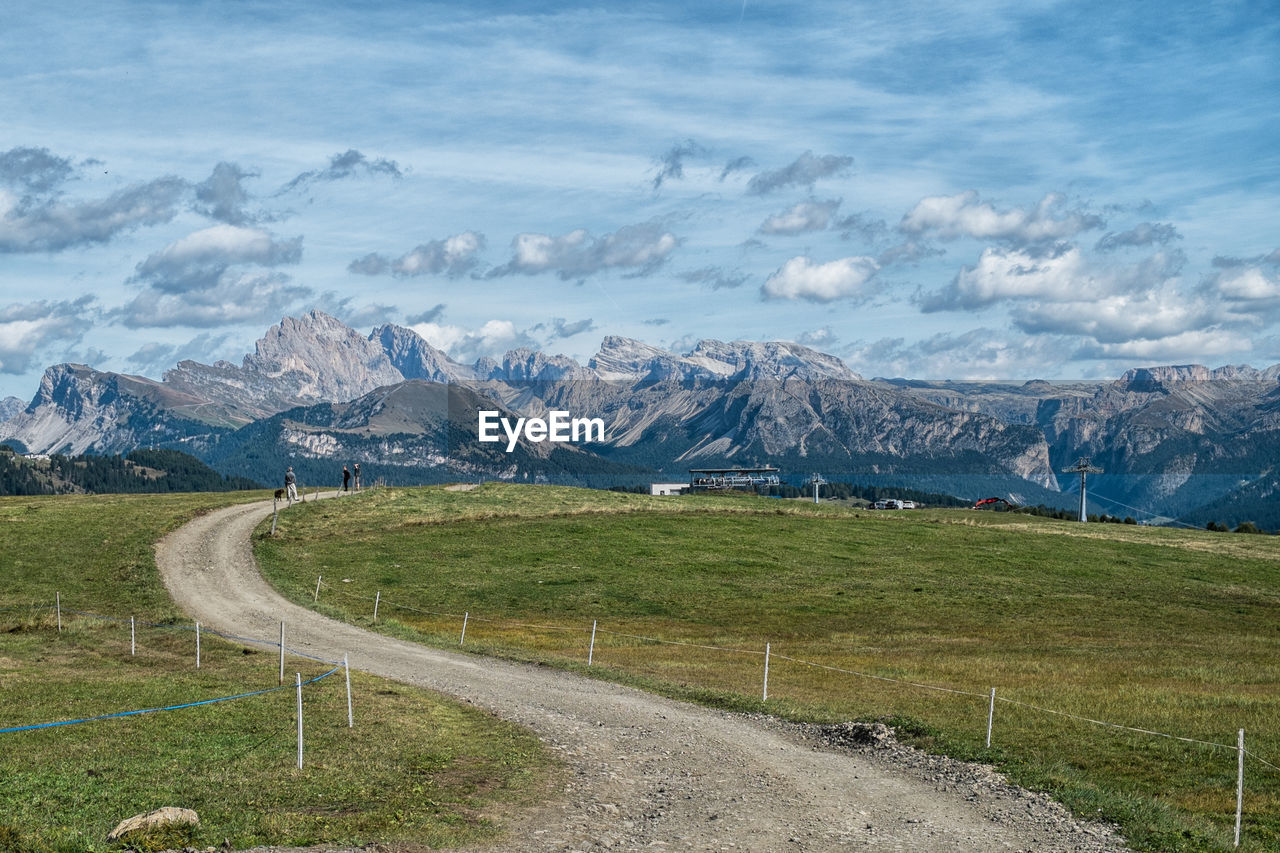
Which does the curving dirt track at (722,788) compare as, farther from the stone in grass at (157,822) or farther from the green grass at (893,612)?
the stone in grass at (157,822)

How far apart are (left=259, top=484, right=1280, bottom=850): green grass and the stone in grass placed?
19.4 meters

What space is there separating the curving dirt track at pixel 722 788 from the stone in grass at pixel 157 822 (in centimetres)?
594

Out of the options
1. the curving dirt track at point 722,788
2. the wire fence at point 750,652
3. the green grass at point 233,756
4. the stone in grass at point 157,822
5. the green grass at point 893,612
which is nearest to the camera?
the stone in grass at point 157,822

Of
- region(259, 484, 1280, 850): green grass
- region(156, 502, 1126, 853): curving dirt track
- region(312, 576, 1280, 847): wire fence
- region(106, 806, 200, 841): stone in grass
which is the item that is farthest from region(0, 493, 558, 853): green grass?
region(312, 576, 1280, 847): wire fence

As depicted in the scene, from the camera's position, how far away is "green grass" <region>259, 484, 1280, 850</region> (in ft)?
109

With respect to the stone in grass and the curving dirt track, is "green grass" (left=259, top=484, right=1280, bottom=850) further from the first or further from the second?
the stone in grass

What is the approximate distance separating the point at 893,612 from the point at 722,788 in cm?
4862

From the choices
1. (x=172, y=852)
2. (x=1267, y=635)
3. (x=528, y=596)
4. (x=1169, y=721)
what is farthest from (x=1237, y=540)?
(x=172, y=852)

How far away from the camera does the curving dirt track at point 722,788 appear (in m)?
22.3

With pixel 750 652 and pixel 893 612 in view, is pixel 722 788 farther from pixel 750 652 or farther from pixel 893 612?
pixel 893 612

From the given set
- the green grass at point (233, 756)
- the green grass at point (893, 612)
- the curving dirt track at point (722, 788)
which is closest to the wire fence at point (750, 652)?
the green grass at point (893, 612)

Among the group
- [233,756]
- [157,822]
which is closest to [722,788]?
[233,756]

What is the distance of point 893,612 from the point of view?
72312 millimetres

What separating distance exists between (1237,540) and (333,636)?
111m
